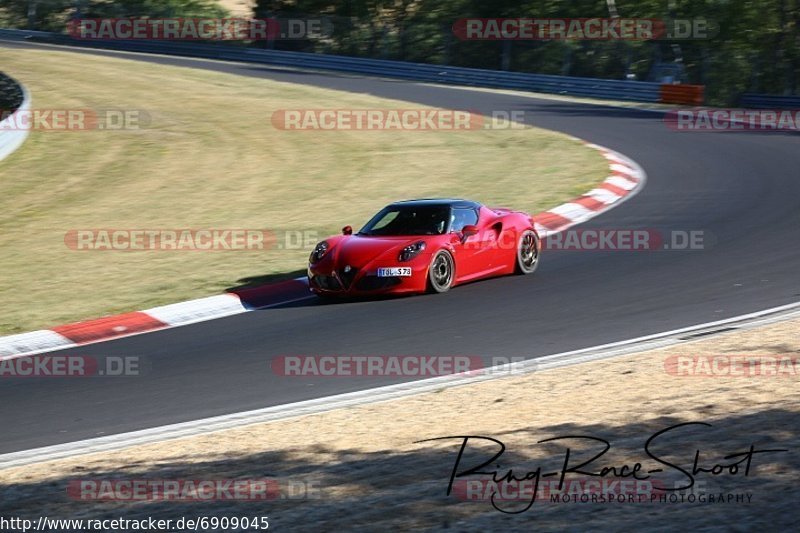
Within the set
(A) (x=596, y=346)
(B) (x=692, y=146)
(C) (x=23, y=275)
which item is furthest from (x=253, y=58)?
(A) (x=596, y=346)

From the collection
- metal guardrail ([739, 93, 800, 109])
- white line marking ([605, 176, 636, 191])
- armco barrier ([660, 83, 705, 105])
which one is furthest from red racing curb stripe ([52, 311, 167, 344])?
armco barrier ([660, 83, 705, 105])

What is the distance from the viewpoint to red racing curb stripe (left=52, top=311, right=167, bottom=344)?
11.9 meters

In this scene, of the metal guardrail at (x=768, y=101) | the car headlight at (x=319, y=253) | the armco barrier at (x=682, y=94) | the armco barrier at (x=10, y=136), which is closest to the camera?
the car headlight at (x=319, y=253)

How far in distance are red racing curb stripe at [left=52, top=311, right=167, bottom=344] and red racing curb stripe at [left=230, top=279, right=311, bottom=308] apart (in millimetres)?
1214

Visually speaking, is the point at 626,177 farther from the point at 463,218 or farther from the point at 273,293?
the point at 273,293

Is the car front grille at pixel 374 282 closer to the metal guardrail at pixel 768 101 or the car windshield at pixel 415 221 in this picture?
the car windshield at pixel 415 221

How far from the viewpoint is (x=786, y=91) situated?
1385 inches

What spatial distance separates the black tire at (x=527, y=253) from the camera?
14.0 m

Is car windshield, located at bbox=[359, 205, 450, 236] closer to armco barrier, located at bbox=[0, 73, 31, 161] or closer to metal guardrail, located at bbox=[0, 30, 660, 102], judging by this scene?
armco barrier, located at bbox=[0, 73, 31, 161]

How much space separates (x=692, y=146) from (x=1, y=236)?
14168 millimetres

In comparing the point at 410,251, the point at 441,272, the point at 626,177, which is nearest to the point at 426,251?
the point at 410,251

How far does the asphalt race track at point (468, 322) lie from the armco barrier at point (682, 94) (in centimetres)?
1404

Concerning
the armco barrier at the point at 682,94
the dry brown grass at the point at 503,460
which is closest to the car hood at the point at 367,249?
the dry brown grass at the point at 503,460

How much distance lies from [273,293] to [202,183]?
792 centimetres
